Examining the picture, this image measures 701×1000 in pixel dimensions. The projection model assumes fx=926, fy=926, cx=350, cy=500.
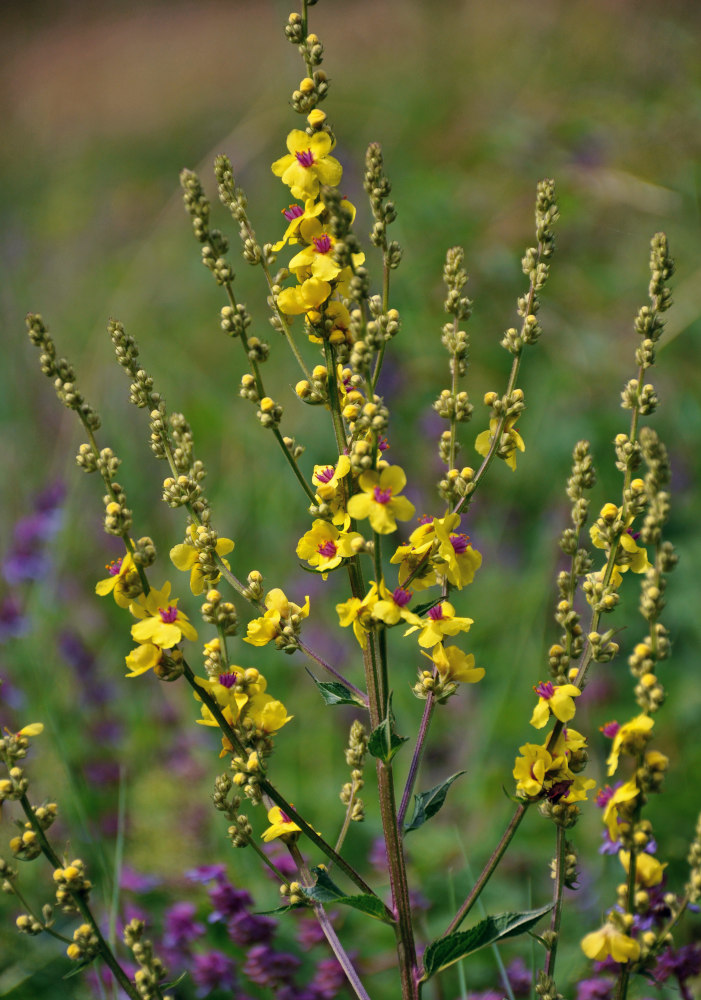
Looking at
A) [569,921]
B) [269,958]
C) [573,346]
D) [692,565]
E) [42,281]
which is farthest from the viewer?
[42,281]

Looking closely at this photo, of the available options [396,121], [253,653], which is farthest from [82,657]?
[396,121]

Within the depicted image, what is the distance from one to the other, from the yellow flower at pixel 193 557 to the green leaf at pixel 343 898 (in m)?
0.42

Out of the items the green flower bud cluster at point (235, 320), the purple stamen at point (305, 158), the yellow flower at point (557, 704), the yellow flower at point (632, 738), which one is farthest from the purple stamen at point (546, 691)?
the purple stamen at point (305, 158)

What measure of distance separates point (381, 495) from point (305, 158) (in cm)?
46

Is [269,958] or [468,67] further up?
[468,67]

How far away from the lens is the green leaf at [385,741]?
1168mm

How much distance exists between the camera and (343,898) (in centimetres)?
115

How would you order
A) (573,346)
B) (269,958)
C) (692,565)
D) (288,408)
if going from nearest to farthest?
(269,958) → (692,565) → (573,346) → (288,408)

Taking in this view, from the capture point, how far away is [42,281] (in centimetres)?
663

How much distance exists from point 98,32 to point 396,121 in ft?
35.1

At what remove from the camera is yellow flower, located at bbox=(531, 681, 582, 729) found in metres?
1.14

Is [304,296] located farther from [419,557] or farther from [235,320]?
[419,557]

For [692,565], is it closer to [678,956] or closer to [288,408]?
[678,956]

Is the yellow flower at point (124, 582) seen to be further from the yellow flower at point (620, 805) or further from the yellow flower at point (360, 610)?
the yellow flower at point (620, 805)
